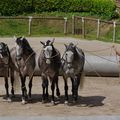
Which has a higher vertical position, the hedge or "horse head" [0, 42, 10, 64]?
"horse head" [0, 42, 10, 64]

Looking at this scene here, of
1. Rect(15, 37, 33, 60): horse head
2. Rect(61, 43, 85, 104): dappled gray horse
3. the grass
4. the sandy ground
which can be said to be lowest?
the grass

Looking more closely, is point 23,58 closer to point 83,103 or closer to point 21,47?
point 21,47

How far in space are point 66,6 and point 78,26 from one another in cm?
823

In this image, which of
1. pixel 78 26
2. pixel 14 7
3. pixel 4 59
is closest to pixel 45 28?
pixel 78 26

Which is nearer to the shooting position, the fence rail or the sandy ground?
the sandy ground

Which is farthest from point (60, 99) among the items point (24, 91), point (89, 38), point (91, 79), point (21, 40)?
point (89, 38)

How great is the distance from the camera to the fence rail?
30.0 metres

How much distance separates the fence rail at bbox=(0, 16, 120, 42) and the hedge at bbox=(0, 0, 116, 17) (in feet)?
15.9

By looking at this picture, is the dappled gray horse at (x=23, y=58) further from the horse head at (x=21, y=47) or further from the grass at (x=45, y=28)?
the grass at (x=45, y=28)

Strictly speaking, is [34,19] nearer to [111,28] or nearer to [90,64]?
[111,28]

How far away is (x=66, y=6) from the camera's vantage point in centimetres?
3888

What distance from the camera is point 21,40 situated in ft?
40.7

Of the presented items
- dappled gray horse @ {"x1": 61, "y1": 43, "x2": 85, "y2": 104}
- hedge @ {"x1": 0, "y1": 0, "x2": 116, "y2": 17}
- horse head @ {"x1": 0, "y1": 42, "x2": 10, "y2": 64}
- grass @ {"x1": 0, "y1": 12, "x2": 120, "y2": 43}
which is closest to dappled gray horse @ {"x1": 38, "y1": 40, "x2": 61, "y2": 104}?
dappled gray horse @ {"x1": 61, "y1": 43, "x2": 85, "y2": 104}

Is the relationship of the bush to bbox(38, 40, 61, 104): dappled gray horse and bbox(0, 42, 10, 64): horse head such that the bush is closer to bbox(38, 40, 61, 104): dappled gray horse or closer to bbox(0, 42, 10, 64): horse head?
bbox(0, 42, 10, 64): horse head
